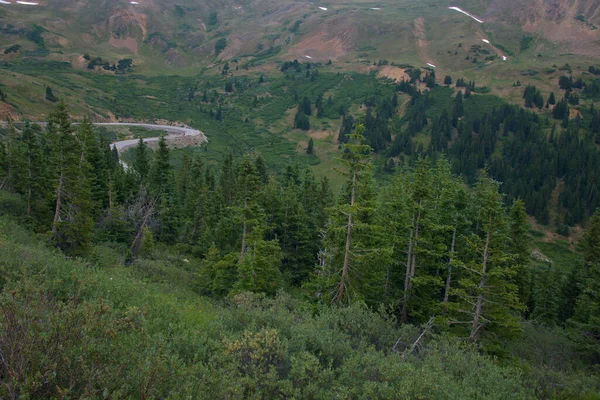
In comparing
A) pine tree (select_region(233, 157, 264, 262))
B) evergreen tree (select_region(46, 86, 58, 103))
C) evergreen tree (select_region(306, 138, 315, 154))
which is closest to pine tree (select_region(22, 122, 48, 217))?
pine tree (select_region(233, 157, 264, 262))

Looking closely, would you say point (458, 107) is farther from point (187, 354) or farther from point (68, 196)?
point (187, 354)

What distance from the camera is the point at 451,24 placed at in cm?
17725

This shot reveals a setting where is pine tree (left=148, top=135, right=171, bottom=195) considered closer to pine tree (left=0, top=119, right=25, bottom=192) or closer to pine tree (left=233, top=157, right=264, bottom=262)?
pine tree (left=0, top=119, right=25, bottom=192)

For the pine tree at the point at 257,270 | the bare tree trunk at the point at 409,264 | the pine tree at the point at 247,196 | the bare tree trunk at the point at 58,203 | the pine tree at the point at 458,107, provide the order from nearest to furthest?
the pine tree at the point at 257,270, the bare tree trunk at the point at 409,264, the pine tree at the point at 247,196, the bare tree trunk at the point at 58,203, the pine tree at the point at 458,107

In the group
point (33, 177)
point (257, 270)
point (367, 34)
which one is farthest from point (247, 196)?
point (367, 34)

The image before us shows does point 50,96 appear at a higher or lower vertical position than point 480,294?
lower

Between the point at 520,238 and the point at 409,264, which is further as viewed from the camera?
the point at 520,238

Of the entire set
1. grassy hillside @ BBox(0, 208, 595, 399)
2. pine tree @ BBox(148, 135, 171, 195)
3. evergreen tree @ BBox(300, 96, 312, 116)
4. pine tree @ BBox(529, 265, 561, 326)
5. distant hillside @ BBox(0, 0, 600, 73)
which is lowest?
pine tree @ BBox(529, 265, 561, 326)

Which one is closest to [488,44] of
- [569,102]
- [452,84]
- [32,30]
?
[452,84]

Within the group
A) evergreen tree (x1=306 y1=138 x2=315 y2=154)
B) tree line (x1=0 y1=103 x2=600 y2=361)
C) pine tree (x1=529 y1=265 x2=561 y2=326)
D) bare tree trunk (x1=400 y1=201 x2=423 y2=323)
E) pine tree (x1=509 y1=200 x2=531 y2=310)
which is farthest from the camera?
evergreen tree (x1=306 y1=138 x2=315 y2=154)

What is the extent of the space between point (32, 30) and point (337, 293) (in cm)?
21065

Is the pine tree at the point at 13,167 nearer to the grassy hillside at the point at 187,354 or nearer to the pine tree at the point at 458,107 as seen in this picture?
the grassy hillside at the point at 187,354

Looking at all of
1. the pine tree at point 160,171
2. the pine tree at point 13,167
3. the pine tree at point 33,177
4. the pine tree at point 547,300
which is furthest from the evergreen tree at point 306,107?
the pine tree at point 33,177

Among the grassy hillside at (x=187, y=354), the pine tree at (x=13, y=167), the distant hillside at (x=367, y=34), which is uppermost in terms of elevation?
the distant hillside at (x=367, y=34)
